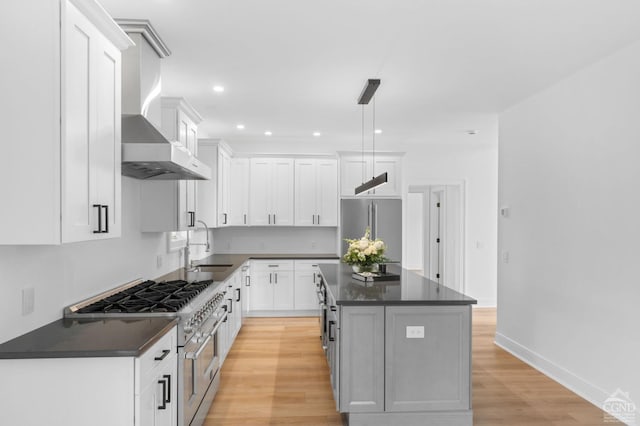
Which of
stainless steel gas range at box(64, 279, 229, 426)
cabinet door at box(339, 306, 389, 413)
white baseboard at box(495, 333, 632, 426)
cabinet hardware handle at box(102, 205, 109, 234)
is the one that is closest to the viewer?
cabinet hardware handle at box(102, 205, 109, 234)

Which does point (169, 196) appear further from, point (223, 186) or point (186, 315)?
point (223, 186)

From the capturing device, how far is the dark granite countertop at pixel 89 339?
169cm

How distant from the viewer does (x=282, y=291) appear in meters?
6.02

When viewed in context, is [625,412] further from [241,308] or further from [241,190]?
[241,190]

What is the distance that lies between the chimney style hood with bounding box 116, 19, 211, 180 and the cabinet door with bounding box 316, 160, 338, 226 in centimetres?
321

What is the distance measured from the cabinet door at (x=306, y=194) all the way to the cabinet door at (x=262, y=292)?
97cm

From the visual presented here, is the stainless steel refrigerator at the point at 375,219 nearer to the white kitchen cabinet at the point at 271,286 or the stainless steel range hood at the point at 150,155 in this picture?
the white kitchen cabinet at the point at 271,286

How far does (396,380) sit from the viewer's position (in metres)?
2.75

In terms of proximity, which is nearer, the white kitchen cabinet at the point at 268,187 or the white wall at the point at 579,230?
the white wall at the point at 579,230

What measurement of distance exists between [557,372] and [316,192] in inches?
153

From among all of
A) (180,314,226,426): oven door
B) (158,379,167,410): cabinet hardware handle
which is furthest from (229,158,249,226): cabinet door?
(158,379,167,410): cabinet hardware handle

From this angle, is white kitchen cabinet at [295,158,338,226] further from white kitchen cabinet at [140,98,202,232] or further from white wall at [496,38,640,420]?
white kitchen cabinet at [140,98,202,232]

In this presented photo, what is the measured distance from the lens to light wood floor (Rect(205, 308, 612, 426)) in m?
2.99

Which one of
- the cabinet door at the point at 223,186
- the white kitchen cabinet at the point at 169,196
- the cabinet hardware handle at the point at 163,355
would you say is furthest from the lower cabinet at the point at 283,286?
the cabinet hardware handle at the point at 163,355
